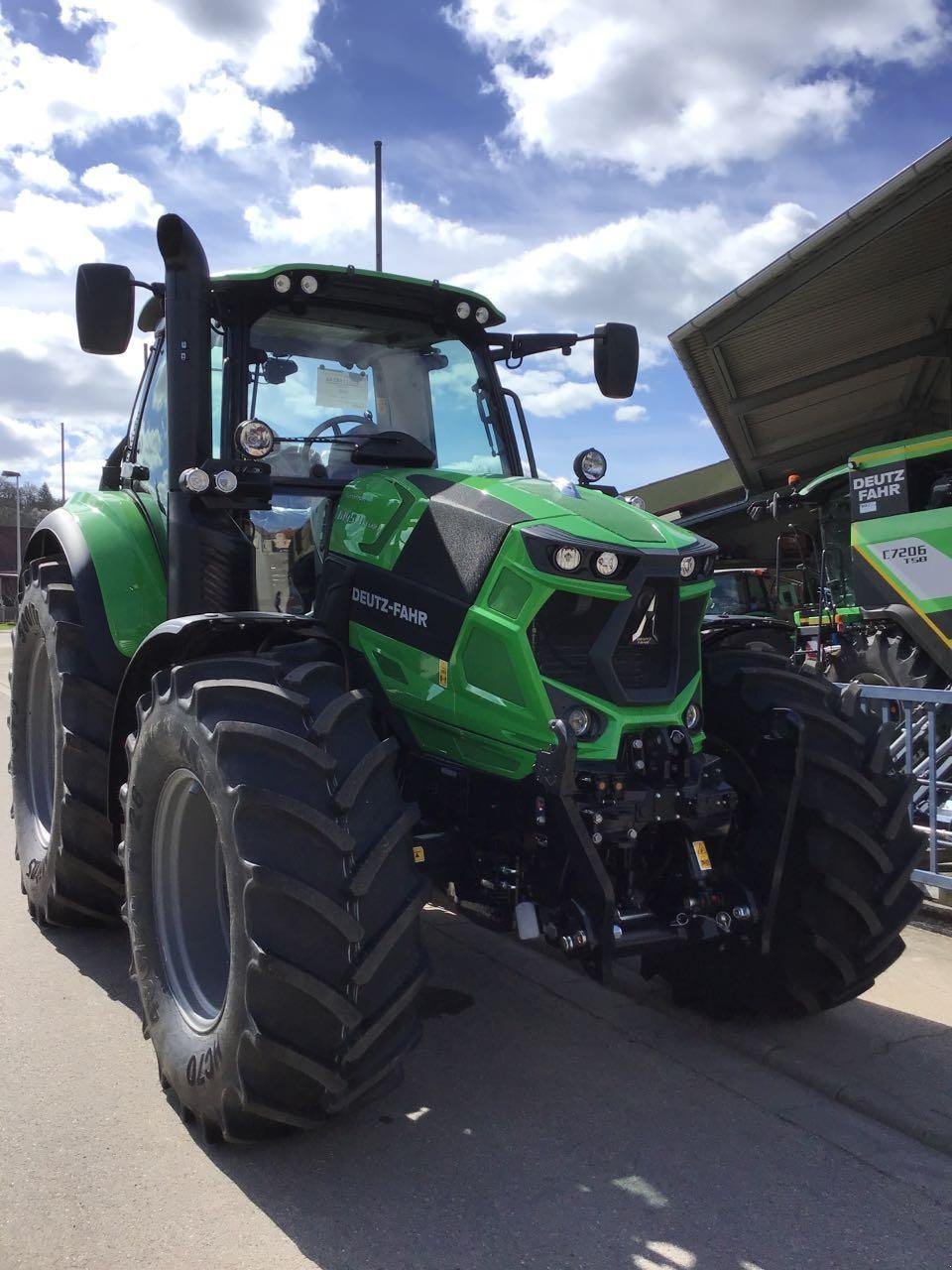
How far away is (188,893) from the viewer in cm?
356

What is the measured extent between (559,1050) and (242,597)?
1.94 metres

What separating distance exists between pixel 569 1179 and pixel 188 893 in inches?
57.7

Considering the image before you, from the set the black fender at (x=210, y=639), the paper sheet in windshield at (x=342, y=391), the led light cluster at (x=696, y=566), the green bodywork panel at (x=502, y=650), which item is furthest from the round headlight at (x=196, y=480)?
the led light cluster at (x=696, y=566)

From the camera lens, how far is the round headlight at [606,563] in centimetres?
324

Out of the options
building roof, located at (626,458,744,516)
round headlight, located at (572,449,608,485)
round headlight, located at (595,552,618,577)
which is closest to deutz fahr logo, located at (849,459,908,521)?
round headlight, located at (572,449,608,485)

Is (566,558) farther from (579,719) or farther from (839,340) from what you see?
(839,340)

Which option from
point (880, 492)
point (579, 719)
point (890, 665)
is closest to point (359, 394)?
point (579, 719)

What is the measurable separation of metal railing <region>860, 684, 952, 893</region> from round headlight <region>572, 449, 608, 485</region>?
172 cm

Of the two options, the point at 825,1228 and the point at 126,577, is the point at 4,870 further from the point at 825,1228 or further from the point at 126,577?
the point at 825,1228

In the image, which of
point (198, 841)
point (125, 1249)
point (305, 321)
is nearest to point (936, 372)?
point (305, 321)

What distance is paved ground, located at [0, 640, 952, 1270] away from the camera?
2.65 metres

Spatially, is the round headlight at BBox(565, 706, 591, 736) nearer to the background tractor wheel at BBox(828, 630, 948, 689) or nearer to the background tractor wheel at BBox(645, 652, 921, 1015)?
the background tractor wheel at BBox(645, 652, 921, 1015)

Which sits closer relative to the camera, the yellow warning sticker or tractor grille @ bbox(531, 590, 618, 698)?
tractor grille @ bbox(531, 590, 618, 698)

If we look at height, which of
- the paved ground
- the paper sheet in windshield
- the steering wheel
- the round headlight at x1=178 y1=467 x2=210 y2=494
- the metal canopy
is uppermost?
the metal canopy
